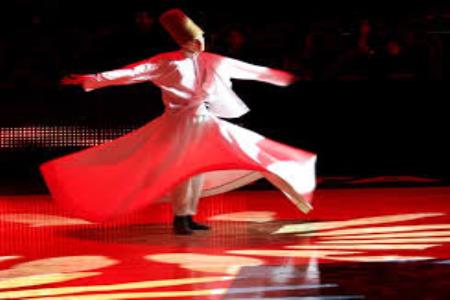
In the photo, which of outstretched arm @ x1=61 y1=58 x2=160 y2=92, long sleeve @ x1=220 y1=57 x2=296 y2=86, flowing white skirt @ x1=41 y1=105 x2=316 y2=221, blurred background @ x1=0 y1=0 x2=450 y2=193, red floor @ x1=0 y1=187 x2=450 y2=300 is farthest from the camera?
blurred background @ x1=0 y1=0 x2=450 y2=193

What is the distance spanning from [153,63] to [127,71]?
7.7 inches

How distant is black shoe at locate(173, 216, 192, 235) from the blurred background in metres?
3.09

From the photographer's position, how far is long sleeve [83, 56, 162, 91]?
6828mm

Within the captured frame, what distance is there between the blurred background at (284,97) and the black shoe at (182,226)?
10.1 feet

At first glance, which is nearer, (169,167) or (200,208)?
(169,167)

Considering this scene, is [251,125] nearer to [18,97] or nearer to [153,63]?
[18,97]

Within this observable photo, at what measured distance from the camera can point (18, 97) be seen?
9.98 meters

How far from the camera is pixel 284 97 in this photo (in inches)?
398

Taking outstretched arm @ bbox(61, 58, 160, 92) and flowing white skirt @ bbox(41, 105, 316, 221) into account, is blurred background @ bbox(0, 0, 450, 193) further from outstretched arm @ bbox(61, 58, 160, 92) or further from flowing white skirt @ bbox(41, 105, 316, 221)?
outstretched arm @ bbox(61, 58, 160, 92)

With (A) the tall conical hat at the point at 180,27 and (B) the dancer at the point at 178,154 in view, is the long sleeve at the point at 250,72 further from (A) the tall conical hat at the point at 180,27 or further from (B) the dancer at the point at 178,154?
(A) the tall conical hat at the point at 180,27

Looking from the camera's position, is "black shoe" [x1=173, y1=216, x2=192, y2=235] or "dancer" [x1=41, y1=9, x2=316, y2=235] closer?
"dancer" [x1=41, y1=9, x2=316, y2=235]

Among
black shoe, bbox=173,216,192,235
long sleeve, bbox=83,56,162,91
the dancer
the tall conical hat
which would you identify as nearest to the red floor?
black shoe, bbox=173,216,192,235

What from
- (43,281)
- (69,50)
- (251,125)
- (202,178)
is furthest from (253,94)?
(43,281)

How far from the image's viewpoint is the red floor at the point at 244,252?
4875 millimetres
